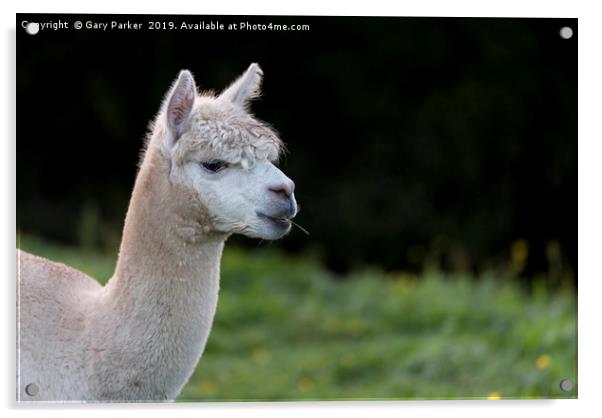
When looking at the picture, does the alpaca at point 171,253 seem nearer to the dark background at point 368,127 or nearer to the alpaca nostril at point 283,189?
the alpaca nostril at point 283,189

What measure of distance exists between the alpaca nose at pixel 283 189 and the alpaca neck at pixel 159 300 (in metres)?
0.26

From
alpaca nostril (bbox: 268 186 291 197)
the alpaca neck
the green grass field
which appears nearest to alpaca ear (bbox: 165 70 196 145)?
the alpaca neck

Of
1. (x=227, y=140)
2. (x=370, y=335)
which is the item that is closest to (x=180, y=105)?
(x=227, y=140)

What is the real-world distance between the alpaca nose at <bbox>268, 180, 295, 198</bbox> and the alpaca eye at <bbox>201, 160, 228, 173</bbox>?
162mm

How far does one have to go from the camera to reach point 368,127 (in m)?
6.56

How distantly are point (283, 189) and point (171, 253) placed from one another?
41 cm

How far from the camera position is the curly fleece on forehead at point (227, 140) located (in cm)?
315

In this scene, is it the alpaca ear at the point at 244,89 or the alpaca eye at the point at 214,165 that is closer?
the alpaca eye at the point at 214,165

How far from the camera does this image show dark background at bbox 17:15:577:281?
4.77m

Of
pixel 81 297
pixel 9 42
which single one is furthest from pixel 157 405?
pixel 9 42

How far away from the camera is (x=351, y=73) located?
615 cm

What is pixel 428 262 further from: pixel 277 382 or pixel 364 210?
pixel 277 382

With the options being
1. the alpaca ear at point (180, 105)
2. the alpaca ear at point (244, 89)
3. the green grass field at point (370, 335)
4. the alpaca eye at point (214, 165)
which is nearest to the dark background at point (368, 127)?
the green grass field at point (370, 335)

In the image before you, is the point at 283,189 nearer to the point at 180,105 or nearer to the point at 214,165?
the point at 214,165
